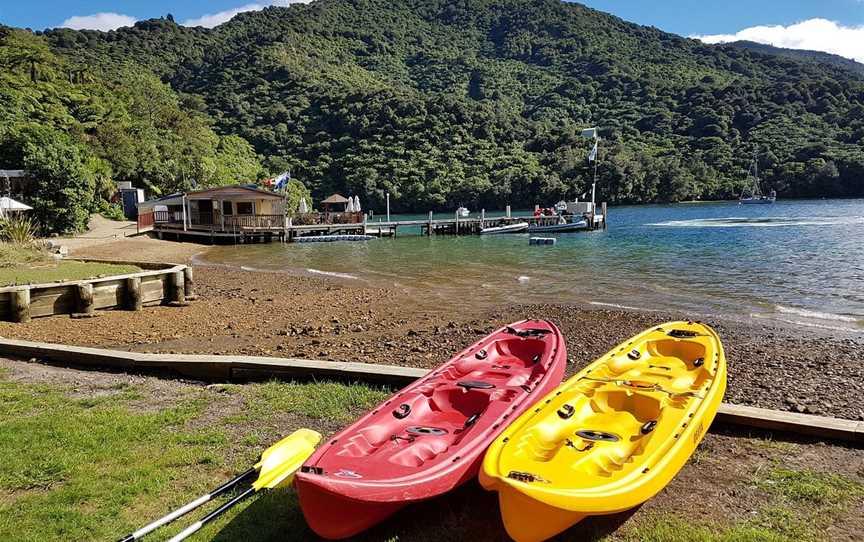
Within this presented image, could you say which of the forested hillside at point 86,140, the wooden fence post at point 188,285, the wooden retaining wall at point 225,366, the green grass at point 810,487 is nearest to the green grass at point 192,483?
the green grass at point 810,487

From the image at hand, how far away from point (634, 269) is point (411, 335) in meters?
15.6

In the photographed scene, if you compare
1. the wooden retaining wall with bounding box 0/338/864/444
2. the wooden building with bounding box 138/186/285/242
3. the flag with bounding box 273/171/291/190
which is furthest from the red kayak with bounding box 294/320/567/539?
the flag with bounding box 273/171/291/190

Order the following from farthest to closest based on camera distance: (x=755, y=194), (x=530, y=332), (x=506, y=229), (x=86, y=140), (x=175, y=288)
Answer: (x=755, y=194)
(x=86, y=140)
(x=506, y=229)
(x=175, y=288)
(x=530, y=332)

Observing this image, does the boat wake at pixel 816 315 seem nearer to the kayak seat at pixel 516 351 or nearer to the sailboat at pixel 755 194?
the kayak seat at pixel 516 351

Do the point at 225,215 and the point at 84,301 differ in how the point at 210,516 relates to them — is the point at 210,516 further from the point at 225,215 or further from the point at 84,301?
the point at 225,215

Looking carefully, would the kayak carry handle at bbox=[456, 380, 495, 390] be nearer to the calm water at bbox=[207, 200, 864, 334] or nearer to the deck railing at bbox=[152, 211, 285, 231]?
the calm water at bbox=[207, 200, 864, 334]

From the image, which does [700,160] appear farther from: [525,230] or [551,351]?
[551,351]

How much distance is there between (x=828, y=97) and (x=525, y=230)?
11382 cm

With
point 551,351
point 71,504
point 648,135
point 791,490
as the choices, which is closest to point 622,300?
point 551,351

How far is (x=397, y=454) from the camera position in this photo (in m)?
4.03

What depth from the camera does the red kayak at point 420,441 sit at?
139 inches

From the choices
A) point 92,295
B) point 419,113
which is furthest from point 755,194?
point 92,295

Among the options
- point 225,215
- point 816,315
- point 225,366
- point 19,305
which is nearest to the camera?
point 225,366

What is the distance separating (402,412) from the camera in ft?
15.3
